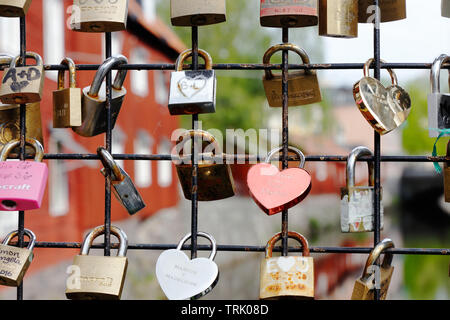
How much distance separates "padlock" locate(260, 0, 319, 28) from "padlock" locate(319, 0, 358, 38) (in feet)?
0.09

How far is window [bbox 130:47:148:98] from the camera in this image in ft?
37.1

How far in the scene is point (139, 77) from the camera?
1186 cm

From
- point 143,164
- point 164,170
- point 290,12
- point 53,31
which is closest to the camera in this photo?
point 290,12

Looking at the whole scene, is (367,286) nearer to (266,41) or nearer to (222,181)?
(222,181)

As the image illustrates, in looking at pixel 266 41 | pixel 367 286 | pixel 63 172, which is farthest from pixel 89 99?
pixel 266 41

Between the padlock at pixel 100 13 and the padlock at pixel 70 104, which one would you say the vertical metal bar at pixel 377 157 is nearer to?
the padlock at pixel 100 13

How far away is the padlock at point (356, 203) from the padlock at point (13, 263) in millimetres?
624

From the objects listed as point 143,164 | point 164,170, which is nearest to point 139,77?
point 143,164

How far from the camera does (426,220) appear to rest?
29844mm

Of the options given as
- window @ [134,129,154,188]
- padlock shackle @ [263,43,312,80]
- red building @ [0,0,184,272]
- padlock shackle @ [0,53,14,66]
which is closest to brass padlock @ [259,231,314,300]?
padlock shackle @ [263,43,312,80]

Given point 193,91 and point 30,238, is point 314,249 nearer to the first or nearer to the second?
point 193,91

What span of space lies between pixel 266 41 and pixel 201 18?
19.2m

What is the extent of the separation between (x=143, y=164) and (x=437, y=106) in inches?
475

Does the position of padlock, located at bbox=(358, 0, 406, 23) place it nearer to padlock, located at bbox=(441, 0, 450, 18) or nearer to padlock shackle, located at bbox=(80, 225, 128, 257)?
padlock, located at bbox=(441, 0, 450, 18)
